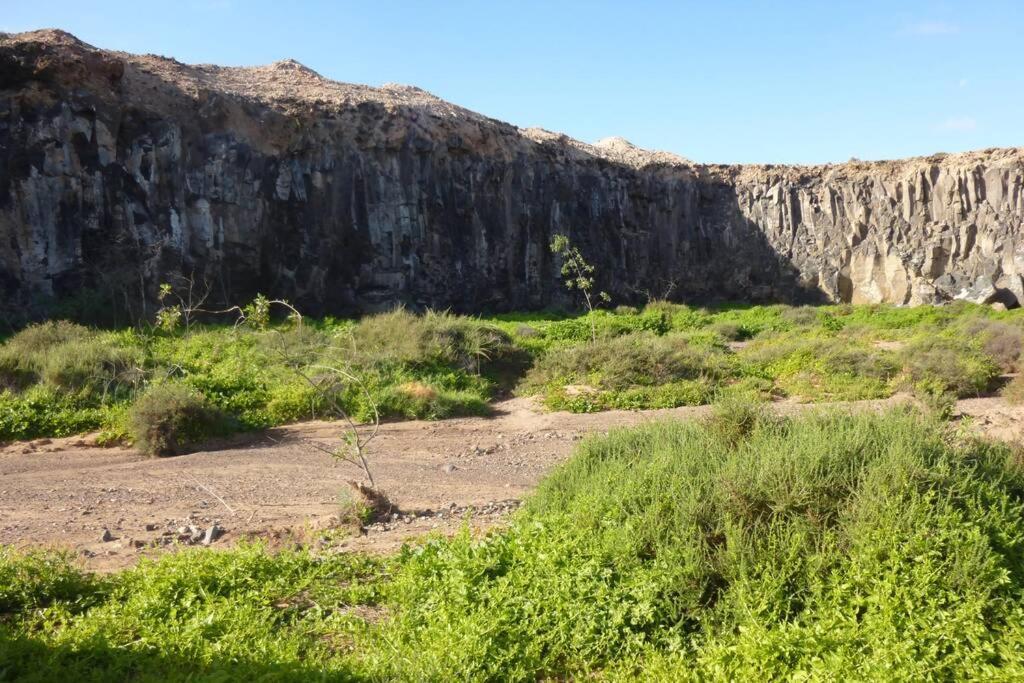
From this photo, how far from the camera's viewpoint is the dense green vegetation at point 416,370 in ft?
35.3

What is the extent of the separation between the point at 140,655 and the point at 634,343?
12363mm

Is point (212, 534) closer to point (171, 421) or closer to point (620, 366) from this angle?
point (171, 421)

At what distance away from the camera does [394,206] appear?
888 inches

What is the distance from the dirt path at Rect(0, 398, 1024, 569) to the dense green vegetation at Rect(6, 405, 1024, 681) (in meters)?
0.91

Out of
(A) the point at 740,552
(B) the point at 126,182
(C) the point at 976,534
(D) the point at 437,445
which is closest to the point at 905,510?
(C) the point at 976,534

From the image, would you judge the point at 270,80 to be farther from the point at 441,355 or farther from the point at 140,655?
the point at 140,655

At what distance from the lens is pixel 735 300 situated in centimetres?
3141

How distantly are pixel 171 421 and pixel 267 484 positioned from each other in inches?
97.0

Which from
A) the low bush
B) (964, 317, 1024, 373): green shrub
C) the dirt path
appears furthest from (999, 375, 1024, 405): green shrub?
the low bush

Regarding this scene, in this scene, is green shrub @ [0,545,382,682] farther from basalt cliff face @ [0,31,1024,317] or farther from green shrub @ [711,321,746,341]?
green shrub @ [711,321,746,341]

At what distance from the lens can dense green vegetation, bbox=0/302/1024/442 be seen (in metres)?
10.8

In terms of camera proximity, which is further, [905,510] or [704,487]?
[704,487]

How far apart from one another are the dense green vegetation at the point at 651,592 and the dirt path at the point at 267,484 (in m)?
0.91

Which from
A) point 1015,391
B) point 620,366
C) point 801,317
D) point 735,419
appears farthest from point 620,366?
point 801,317
